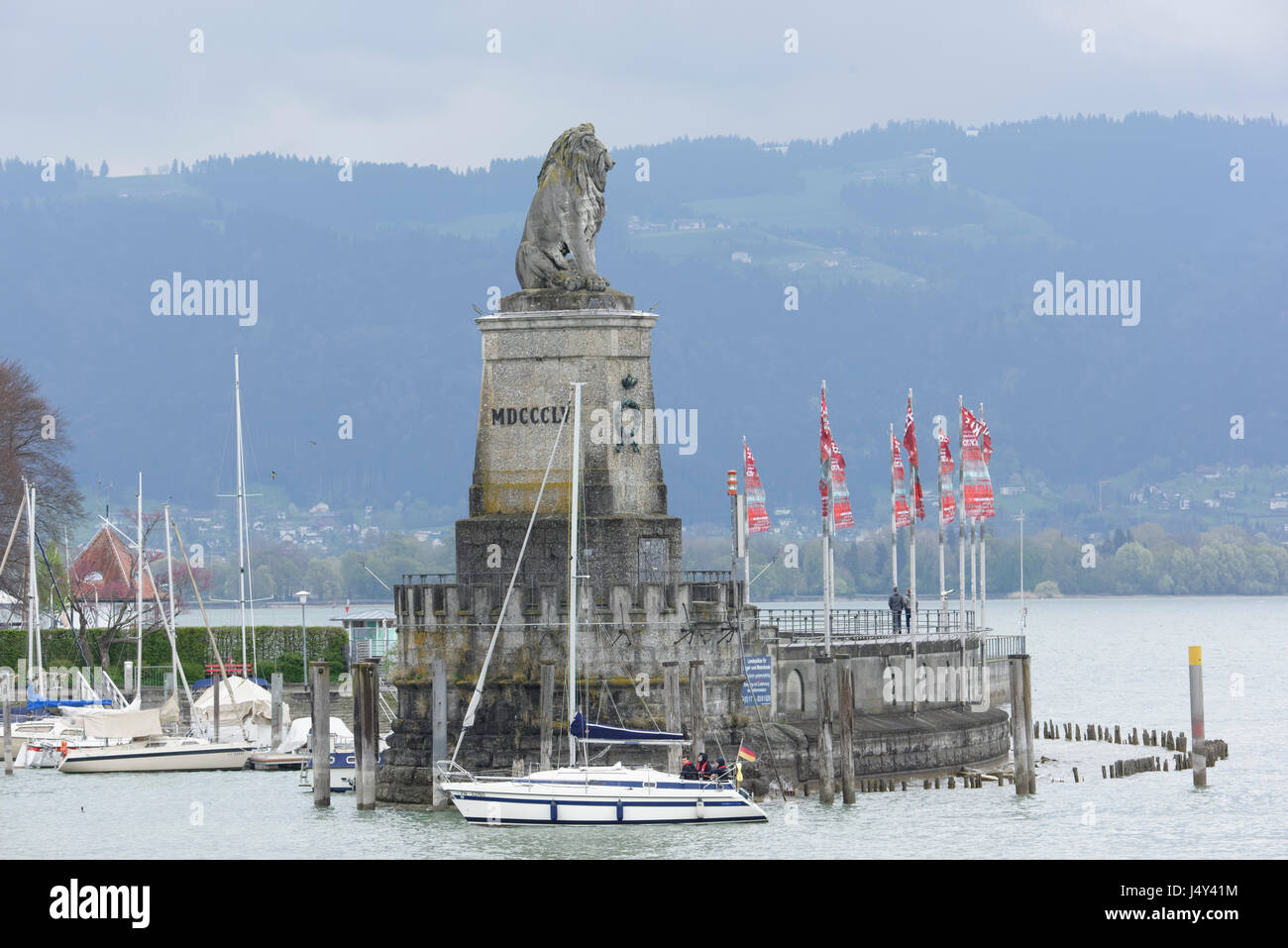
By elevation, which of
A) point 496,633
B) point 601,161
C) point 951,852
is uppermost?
point 601,161

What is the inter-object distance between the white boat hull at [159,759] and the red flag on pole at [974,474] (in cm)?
2212

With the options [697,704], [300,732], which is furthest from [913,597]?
[300,732]

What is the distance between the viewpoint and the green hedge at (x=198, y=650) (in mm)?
86938

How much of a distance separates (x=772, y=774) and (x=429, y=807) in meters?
7.59

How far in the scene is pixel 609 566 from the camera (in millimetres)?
51906

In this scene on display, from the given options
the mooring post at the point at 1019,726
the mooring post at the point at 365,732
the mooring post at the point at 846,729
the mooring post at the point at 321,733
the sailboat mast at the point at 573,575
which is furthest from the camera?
the mooring post at the point at 1019,726

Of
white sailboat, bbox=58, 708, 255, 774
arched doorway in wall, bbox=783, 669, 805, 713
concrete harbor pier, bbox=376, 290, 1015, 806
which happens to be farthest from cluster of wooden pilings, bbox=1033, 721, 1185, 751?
white sailboat, bbox=58, 708, 255, 774

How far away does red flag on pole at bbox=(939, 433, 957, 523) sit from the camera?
67.5 metres

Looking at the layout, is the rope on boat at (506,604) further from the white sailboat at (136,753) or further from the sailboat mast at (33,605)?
the sailboat mast at (33,605)

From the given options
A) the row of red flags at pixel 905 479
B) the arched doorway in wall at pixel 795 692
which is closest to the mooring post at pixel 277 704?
the row of red flags at pixel 905 479

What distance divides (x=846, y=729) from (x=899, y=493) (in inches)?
738

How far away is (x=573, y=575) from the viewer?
4984 centimetres
